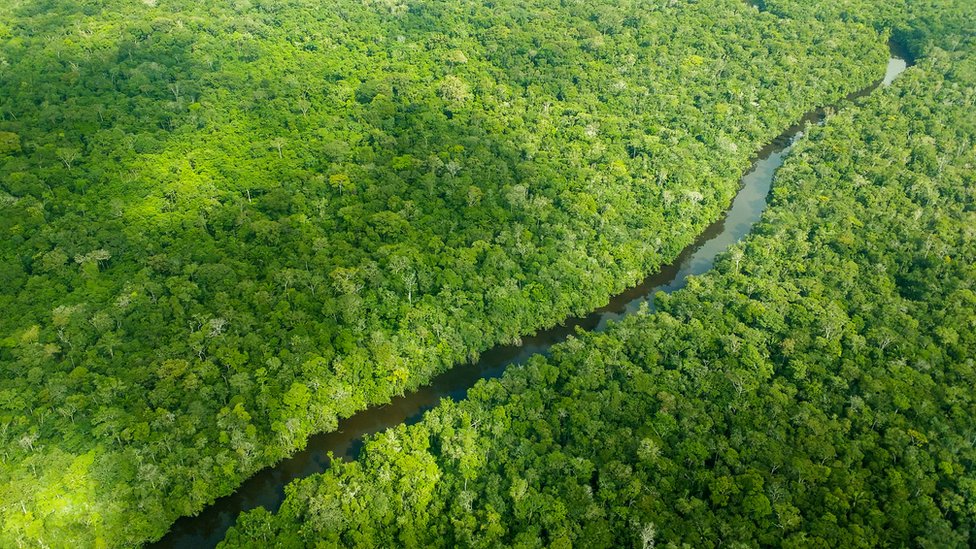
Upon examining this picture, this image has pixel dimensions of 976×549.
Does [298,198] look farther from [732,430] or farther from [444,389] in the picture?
[732,430]

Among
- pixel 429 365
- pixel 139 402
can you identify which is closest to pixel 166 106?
pixel 139 402

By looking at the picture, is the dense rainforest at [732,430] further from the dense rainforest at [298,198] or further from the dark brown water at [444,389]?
the dense rainforest at [298,198]

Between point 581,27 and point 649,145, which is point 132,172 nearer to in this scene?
point 649,145

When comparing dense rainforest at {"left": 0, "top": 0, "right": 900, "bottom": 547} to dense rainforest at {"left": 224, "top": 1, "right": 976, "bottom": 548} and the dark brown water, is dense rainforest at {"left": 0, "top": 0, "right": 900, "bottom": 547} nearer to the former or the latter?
the dark brown water

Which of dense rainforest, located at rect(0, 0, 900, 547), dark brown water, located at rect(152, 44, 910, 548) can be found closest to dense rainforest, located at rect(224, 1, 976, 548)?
dark brown water, located at rect(152, 44, 910, 548)

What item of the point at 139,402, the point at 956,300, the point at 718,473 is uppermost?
the point at 956,300

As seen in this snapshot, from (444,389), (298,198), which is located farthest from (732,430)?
(298,198)
